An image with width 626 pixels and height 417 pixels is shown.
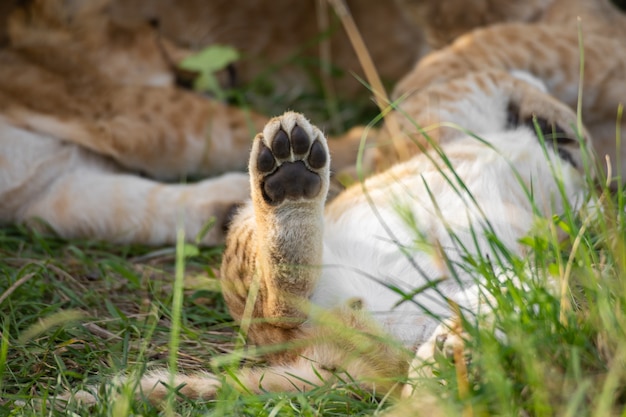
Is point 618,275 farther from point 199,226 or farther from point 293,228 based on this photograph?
point 199,226

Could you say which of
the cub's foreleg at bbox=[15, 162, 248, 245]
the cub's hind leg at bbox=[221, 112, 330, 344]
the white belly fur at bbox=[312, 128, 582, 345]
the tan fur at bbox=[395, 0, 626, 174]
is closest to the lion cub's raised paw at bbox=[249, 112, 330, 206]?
the cub's hind leg at bbox=[221, 112, 330, 344]

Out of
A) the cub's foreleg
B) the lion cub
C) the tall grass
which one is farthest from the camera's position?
the cub's foreleg

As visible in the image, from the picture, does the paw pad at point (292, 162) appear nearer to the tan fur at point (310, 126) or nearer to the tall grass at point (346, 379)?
the tan fur at point (310, 126)

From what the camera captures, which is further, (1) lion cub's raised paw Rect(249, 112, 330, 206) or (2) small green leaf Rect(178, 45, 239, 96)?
(2) small green leaf Rect(178, 45, 239, 96)

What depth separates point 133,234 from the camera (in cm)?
261

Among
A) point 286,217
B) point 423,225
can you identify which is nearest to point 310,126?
point 286,217

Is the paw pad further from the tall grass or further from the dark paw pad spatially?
the tall grass

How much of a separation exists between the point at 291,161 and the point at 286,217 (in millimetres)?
106

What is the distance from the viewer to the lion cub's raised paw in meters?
1.62

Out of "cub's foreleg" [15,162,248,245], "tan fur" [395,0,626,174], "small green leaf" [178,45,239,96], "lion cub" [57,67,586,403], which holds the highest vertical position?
"tan fur" [395,0,626,174]

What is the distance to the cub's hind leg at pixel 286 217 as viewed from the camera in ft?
5.34

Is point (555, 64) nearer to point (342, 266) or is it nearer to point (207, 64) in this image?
point (207, 64)

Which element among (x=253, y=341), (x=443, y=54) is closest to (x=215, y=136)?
(x=443, y=54)

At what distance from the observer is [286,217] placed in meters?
1.65
